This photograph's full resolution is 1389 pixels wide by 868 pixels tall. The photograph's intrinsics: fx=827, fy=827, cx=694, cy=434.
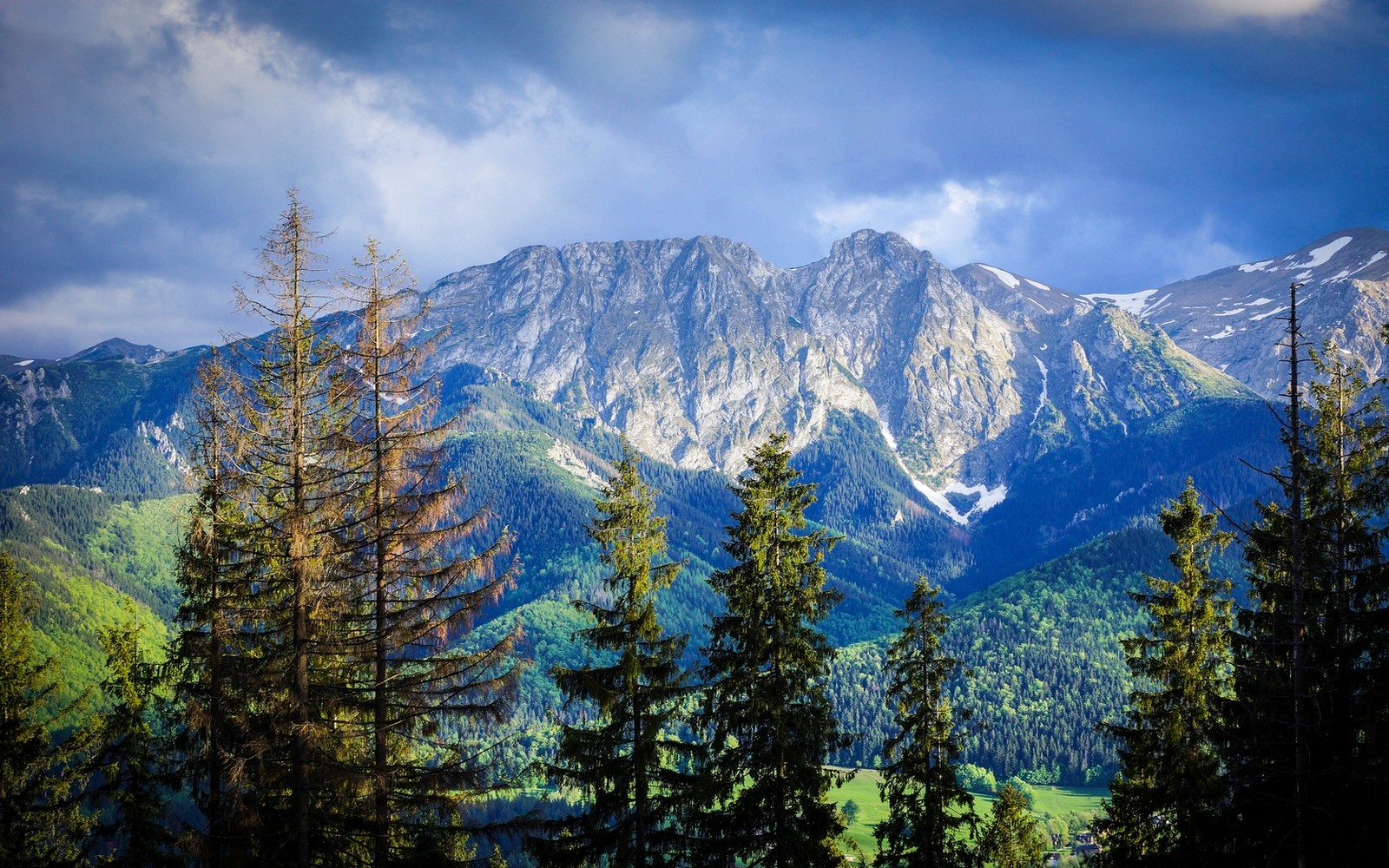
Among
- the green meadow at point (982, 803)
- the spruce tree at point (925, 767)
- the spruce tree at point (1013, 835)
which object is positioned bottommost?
the green meadow at point (982, 803)

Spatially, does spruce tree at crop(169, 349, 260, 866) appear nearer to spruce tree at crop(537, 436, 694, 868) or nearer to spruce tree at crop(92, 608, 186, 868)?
spruce tree at crop(92, 608, 186, 868)

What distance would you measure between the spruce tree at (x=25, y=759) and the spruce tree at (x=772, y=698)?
18620 mm

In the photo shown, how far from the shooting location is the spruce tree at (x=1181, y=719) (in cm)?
2288

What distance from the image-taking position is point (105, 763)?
79.7ft

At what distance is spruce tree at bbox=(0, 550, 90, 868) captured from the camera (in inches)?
956

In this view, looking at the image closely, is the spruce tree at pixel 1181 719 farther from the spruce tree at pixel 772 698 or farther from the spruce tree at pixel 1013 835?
the spruce tree at pixel 1013 835

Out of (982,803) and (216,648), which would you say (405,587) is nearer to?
(216,648)

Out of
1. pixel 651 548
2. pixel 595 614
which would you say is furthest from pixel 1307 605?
pixel 595 614

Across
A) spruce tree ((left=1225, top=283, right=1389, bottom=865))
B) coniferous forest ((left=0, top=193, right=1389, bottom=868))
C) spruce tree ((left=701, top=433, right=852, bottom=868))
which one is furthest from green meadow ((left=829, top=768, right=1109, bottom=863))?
spruce tree ((left=1225, top=283, right=1389, bottom=865))

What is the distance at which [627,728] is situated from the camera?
22641mm

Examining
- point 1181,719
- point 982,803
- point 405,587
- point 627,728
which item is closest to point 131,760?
point 405,587

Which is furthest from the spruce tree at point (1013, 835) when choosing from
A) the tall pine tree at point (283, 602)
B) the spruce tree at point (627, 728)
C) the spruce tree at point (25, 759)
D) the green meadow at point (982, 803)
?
the green meadow at point (982, 803)

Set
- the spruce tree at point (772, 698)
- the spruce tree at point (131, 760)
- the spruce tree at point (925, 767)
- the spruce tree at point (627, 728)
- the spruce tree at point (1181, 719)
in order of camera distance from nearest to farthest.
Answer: the spruce tree at point (627, 728) < the spruce tree at point (772, 698) < the spruce tree at point (1181, 719) < the spruce tree at point (131, 760) < the spruce tree at point (925, 767)

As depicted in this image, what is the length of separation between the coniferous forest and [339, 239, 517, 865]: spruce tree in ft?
0.29
